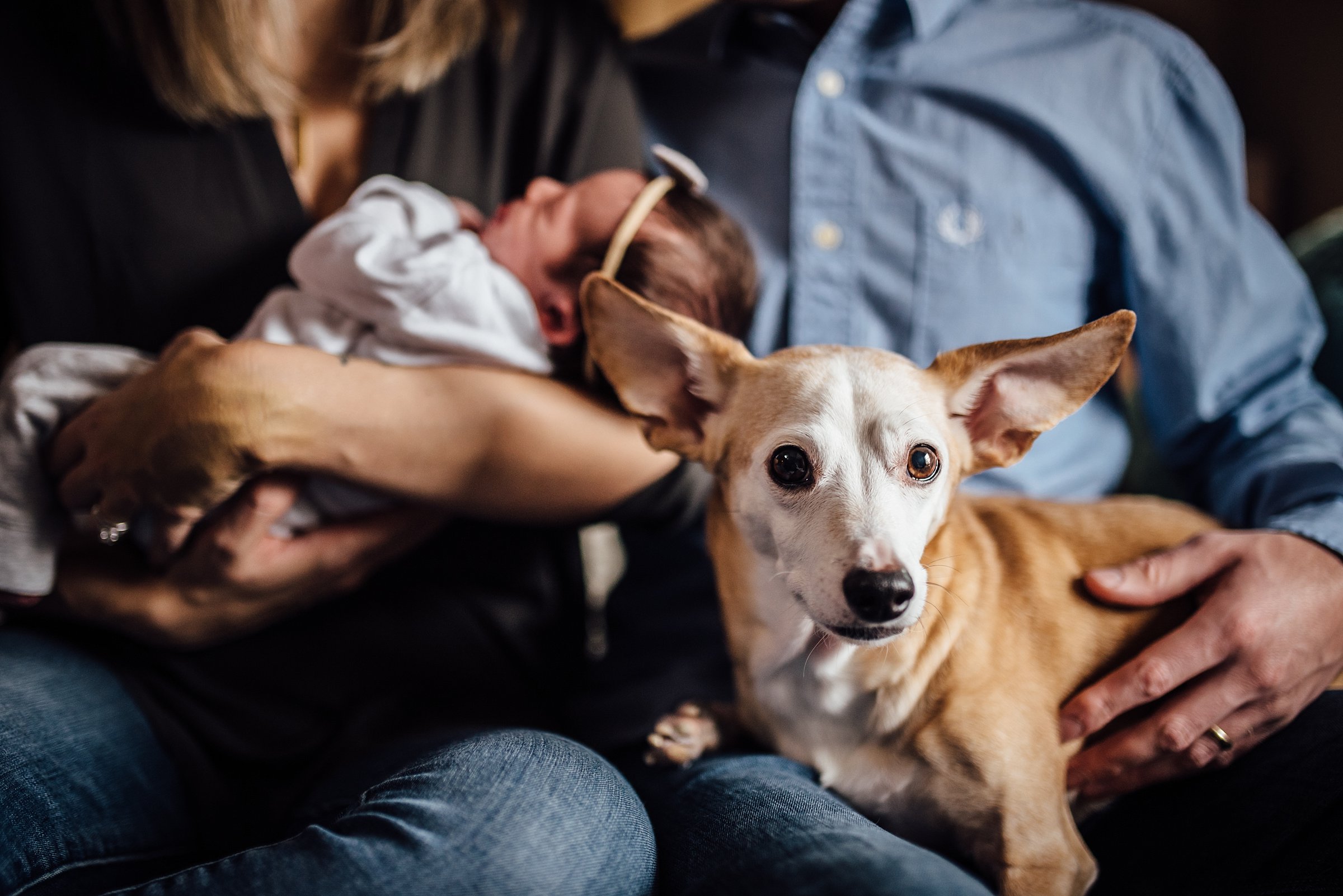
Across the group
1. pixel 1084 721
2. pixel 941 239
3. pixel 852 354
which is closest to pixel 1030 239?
pixel 941 239

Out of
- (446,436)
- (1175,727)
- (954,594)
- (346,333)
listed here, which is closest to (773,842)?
(954,594)

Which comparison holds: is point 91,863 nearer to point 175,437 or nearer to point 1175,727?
point 175,437

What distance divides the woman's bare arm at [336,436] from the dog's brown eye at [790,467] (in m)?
0.28

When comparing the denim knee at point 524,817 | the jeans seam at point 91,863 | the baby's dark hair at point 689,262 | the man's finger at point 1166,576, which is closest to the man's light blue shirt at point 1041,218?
the baby's dark hair at point 689,262

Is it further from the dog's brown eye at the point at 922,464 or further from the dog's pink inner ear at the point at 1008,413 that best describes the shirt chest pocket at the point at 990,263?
the dog's brown eye at the point at 922,464

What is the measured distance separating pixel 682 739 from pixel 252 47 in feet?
3.70

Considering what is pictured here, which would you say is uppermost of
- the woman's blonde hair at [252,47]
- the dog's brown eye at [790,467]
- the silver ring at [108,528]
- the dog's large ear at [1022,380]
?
the woman's blonde hair at [252,47]

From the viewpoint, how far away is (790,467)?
83 centimetres

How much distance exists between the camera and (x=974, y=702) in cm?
85

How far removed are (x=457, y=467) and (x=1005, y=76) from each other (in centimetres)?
99

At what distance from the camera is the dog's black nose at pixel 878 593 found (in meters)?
0.71

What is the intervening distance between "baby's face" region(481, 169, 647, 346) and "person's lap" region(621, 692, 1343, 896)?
0.63 m

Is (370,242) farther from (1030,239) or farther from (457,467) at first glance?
(1030,239)

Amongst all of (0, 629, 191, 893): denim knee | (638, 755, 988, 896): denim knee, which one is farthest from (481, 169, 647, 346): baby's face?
(0, 629, 191, 893): denim knee
